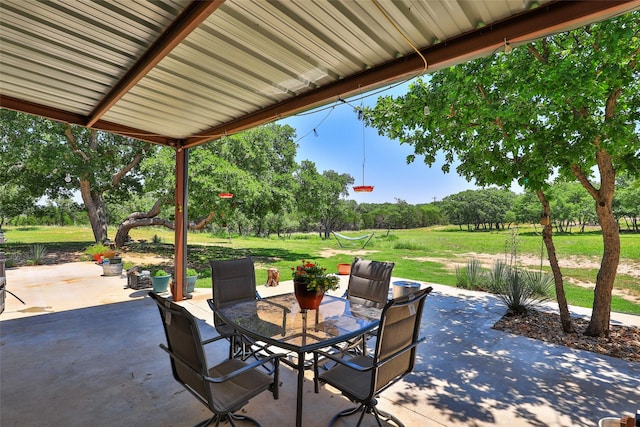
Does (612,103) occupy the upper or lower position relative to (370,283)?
upper

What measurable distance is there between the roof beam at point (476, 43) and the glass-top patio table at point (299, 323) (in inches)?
65.9

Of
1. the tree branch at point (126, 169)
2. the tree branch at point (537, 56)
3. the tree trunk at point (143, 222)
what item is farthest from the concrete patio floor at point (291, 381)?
the tree branch at point (126, 169)

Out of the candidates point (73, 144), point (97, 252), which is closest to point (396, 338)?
point (97, 252)

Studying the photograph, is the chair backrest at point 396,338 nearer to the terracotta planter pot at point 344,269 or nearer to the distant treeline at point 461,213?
the distant treeline at point 461,213

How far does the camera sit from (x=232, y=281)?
2.65 metres

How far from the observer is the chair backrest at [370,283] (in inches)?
105

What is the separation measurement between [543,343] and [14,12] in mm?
4947

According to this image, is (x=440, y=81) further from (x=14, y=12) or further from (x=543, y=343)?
(x=14, y=12)

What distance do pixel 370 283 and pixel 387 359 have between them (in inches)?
47.2

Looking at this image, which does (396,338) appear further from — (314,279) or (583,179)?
(583,179)

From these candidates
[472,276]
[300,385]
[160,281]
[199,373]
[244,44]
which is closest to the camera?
[199,373]

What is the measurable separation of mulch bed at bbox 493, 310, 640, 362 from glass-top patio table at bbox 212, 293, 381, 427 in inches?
94.0

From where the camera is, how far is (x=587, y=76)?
249cm

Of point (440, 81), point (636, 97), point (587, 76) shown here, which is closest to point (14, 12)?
point (440, 81)
